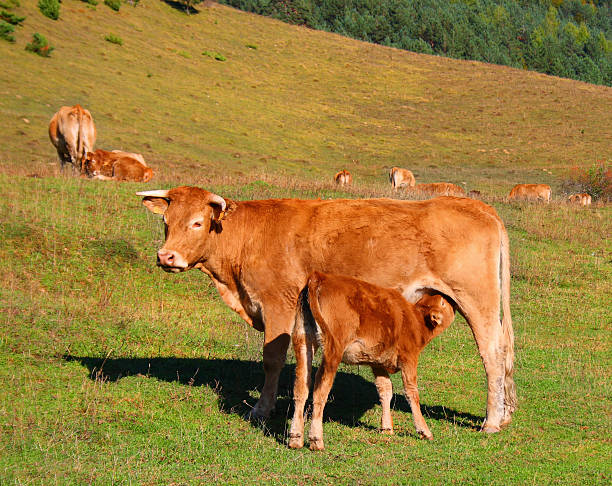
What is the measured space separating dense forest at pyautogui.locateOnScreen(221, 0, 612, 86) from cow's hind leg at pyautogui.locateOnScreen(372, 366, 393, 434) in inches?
4200

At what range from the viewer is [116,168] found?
24.9 meters

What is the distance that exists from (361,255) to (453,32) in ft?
424

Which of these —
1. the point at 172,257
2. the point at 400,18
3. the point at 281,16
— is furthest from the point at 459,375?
the point at 400,18

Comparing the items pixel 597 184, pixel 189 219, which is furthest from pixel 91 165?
pixel 597 184

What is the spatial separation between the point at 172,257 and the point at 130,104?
38.4 meters

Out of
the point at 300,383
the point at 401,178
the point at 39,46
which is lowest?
the point at 401,178

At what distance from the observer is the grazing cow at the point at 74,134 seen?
2666 cm

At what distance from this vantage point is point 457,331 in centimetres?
1334

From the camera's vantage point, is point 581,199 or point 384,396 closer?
point 384,396

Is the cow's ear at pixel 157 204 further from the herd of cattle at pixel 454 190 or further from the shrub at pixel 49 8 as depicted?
the shrub at pixel 49 8

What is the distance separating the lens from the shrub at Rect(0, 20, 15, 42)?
45.1 metres

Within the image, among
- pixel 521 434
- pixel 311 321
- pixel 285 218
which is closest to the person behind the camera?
pixel 311 321

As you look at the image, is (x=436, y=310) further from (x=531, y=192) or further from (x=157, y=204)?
(x=531, y=192)

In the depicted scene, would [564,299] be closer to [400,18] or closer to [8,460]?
[8,460]
